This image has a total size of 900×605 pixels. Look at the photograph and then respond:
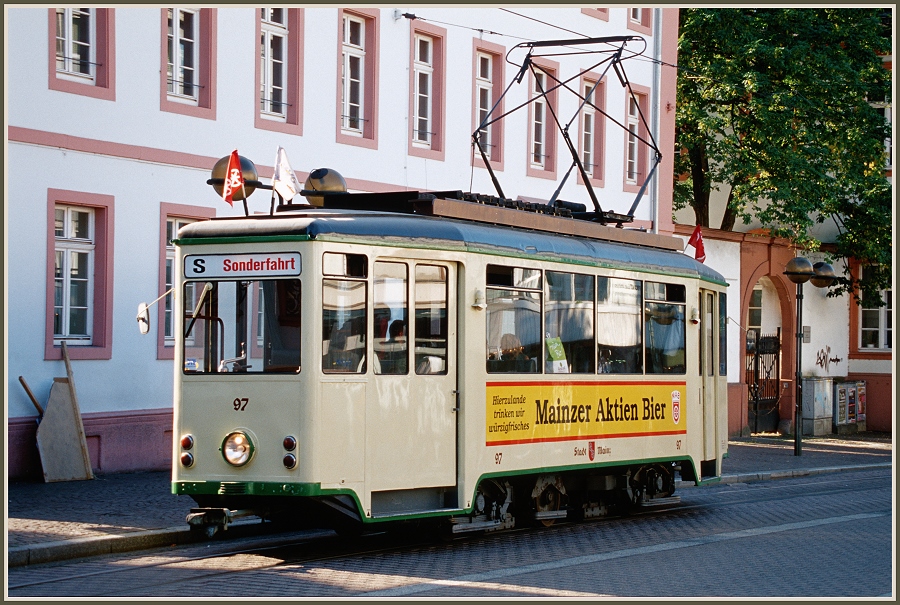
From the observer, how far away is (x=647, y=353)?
51.2ft

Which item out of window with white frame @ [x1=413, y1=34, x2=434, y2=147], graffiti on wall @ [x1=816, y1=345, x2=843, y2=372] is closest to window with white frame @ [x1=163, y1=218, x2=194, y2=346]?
window with white frame @ [x1=413, y1=34, x2=434, y2=147]

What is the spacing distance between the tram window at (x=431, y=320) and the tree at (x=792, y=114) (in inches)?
733

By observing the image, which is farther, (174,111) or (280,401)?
→ (174,111)

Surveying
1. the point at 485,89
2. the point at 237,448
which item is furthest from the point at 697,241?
the point at 237,448

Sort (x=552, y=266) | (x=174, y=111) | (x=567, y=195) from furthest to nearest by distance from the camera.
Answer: (x=567, y=195), (x=174, y=111), (x=552, y=266)

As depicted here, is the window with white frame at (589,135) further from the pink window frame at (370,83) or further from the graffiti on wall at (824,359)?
the graffiti on wall at (824,359)

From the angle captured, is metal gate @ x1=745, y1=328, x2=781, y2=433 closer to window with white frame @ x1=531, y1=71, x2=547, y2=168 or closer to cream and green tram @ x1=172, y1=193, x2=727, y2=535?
window with white frame @ x1=531, y1=71, x2=547, y2=168

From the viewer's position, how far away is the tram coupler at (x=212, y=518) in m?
11.7

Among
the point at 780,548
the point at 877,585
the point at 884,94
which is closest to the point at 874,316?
the point at 884,94

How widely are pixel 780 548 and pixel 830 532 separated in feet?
5.39

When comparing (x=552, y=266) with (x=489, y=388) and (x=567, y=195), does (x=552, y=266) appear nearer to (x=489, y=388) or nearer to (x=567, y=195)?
(x=489, y=388)

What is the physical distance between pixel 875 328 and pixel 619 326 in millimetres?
→ 23295

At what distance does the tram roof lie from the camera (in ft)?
38.3

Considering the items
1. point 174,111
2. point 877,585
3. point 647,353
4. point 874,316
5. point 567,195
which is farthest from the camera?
point 874,316
